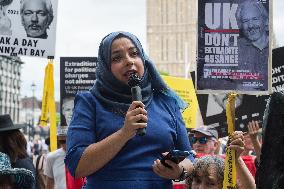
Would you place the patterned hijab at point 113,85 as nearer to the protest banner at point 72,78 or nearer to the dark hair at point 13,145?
A: the dark hair at point 13,145

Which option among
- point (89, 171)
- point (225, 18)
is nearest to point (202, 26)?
point (225, 18)

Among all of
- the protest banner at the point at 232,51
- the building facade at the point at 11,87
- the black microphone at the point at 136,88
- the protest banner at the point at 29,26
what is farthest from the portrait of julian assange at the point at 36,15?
the building facade at the point at 11,87

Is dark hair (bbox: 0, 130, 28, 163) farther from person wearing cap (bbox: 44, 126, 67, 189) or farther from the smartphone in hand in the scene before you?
the smartphone in hand

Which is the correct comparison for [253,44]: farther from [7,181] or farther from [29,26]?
[29,26]

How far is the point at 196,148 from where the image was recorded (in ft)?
20.0

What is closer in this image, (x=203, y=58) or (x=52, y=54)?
(x=203, y=58)

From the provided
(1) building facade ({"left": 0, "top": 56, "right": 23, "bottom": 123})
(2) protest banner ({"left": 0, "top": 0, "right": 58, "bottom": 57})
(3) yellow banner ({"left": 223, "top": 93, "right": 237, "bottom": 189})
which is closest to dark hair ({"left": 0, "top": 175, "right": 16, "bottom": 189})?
(3) yellow banner ({"left": 223, "top": 93, "right": 237, "bottom": 189})

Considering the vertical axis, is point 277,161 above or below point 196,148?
above

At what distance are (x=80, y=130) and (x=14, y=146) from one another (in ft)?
6.62

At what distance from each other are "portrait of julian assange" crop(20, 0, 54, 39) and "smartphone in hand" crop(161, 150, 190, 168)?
3341mm

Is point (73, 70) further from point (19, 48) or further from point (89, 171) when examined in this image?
point (89, 171)

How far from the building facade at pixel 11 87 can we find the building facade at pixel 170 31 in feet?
78.2

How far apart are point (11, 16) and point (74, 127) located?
322 centimetres

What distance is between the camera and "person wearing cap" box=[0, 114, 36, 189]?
14.1 ft
